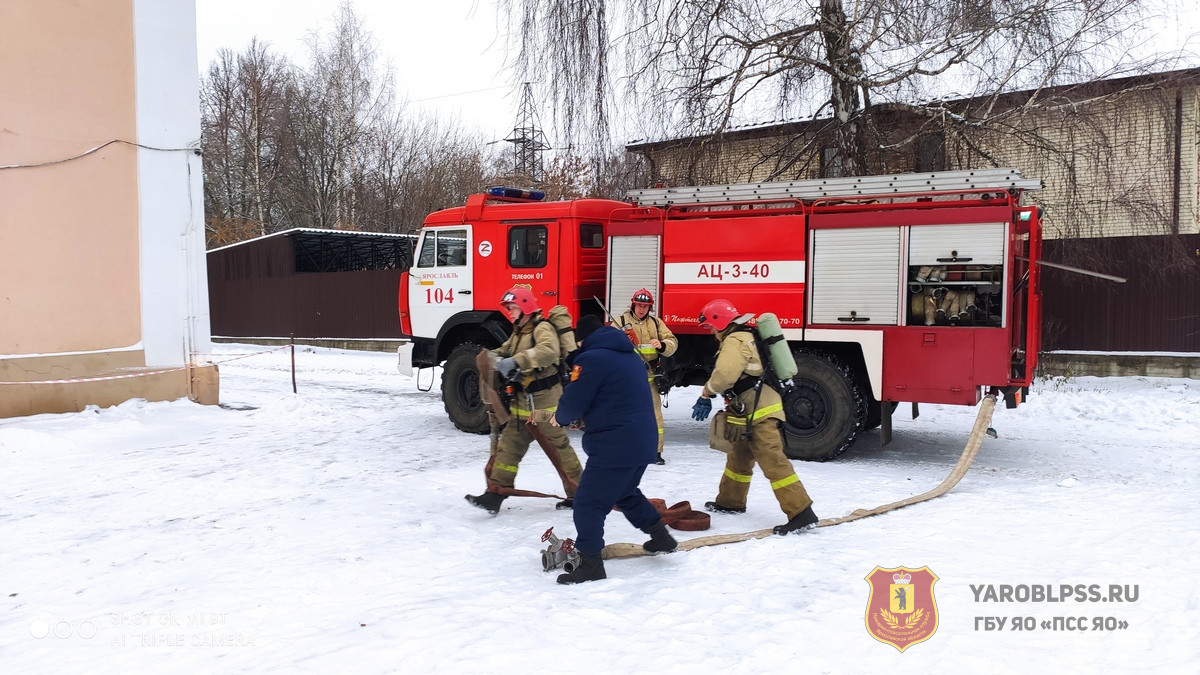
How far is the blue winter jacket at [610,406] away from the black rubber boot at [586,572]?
0.56 metres

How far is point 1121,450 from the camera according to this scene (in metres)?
8.61

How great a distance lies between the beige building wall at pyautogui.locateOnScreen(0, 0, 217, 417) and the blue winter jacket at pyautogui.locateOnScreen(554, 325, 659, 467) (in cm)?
826

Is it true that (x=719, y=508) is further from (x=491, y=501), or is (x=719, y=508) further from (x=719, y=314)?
(x=491, y=501)

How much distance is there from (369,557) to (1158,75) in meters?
10.1

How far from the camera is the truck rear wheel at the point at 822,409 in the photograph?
322 inches

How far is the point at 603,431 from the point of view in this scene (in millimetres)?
4816

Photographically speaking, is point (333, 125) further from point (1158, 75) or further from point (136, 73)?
point (1158, 75)

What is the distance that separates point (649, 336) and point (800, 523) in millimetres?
3041

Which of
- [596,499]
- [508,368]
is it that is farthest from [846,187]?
[596,499]

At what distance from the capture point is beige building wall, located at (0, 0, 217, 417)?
988 cm

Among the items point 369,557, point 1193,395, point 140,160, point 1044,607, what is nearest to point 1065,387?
point 1193,395

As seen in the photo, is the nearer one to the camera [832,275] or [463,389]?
[832,275]

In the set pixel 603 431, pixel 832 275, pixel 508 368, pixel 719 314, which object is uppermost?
pixel 832 275

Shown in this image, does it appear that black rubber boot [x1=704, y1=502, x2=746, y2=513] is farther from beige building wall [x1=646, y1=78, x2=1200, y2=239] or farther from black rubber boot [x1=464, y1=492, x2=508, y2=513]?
beige building wall [x1=646, y1=78, x2=1200, y2=239]
